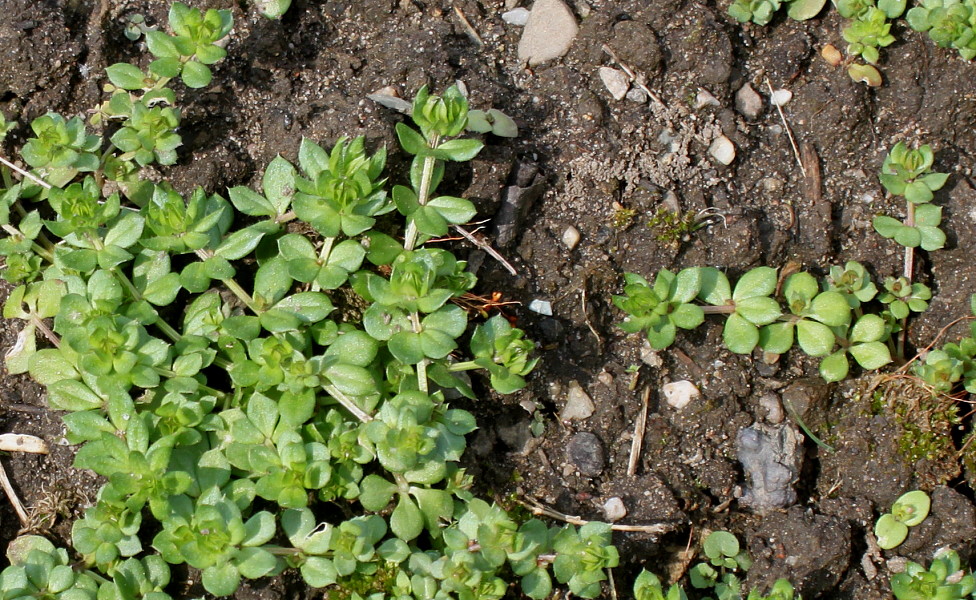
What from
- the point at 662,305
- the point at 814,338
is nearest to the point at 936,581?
the point at 814,338

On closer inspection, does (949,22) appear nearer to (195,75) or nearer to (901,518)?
(901,518)

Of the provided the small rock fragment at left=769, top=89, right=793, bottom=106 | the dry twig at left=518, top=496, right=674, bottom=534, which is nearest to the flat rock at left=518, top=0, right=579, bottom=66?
the small rock fragment at left=769, top=89, right=793, bottom=106

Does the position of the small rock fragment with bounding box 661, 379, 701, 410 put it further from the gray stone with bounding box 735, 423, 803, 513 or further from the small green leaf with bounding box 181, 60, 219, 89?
the small green leaf with bounding box 181, 60, 219, 89

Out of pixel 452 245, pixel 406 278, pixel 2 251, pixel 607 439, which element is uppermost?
pixel 2 251

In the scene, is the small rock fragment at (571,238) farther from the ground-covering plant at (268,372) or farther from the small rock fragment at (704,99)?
the small rock fragment at (704,99)

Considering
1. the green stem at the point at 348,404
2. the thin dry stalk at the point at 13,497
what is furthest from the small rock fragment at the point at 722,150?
the thin dry stalk at the point at 13,497

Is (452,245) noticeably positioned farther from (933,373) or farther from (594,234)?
(933,373)

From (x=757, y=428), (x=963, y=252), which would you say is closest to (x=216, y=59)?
(x=757, y=428)
